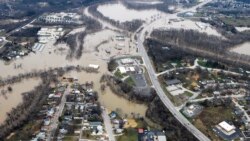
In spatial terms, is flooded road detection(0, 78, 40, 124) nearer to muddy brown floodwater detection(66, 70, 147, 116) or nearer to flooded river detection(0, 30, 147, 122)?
flooded river detection(0, 30, 147, 122)

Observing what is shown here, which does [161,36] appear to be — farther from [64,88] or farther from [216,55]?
[64,88]

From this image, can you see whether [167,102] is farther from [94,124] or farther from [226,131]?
[94,124]

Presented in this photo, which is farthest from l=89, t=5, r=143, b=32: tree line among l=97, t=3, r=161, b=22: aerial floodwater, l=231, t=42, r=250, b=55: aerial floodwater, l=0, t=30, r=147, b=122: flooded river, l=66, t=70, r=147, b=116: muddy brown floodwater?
l=66, t=70, r=147, b=116: muddy brown floodwater

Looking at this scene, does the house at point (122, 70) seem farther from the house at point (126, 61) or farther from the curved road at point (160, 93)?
the curved road at point (160, 93)

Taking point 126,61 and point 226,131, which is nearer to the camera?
point 226,131

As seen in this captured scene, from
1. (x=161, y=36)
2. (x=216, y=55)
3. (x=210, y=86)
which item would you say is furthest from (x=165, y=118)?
(x=161, y=36)

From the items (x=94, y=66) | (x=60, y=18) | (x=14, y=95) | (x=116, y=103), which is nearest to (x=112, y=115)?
(x=116, y=103)
